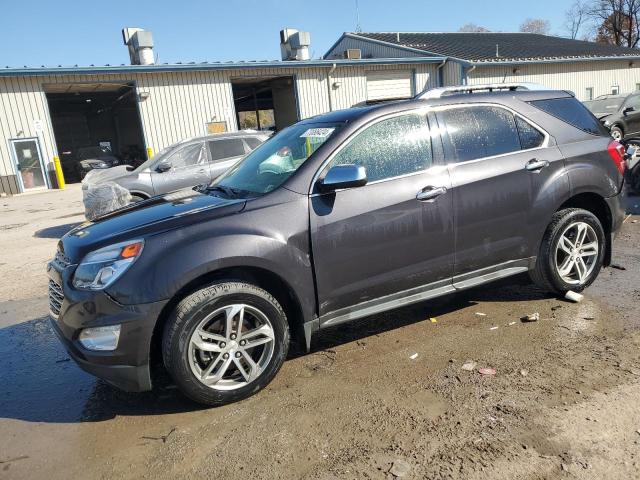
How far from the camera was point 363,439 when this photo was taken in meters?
2.65

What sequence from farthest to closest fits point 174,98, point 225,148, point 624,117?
1. point 174,98
2. point 624,117
3. point 225,148

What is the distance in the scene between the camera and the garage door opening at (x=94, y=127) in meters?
26.1

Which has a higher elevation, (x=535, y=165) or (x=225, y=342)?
(x=535, y=165)

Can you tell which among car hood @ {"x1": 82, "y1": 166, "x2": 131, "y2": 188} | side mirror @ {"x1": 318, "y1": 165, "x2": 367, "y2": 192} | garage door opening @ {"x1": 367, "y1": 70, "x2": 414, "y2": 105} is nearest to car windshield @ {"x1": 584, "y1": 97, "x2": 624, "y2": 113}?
garage door opening @ {"x1": 367, "y1": 70, "x2": 414, "y2": 105}

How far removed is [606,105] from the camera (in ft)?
57.0

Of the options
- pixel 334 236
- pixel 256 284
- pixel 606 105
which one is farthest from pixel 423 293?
pixel 606 105

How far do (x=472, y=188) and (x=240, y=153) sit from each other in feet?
24.7

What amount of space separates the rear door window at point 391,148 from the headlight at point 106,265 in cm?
A: 146

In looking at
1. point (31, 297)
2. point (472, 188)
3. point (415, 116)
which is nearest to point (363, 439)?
point (472, 188)

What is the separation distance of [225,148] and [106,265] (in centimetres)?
784

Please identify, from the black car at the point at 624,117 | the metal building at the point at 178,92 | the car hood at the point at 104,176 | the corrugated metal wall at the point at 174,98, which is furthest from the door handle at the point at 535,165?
the corrugated metal wall at the point at 174,98

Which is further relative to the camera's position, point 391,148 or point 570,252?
point 570,252

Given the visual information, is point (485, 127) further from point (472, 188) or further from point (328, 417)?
point (328, 417)

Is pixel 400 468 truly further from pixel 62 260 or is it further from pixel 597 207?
pixel 597 207
